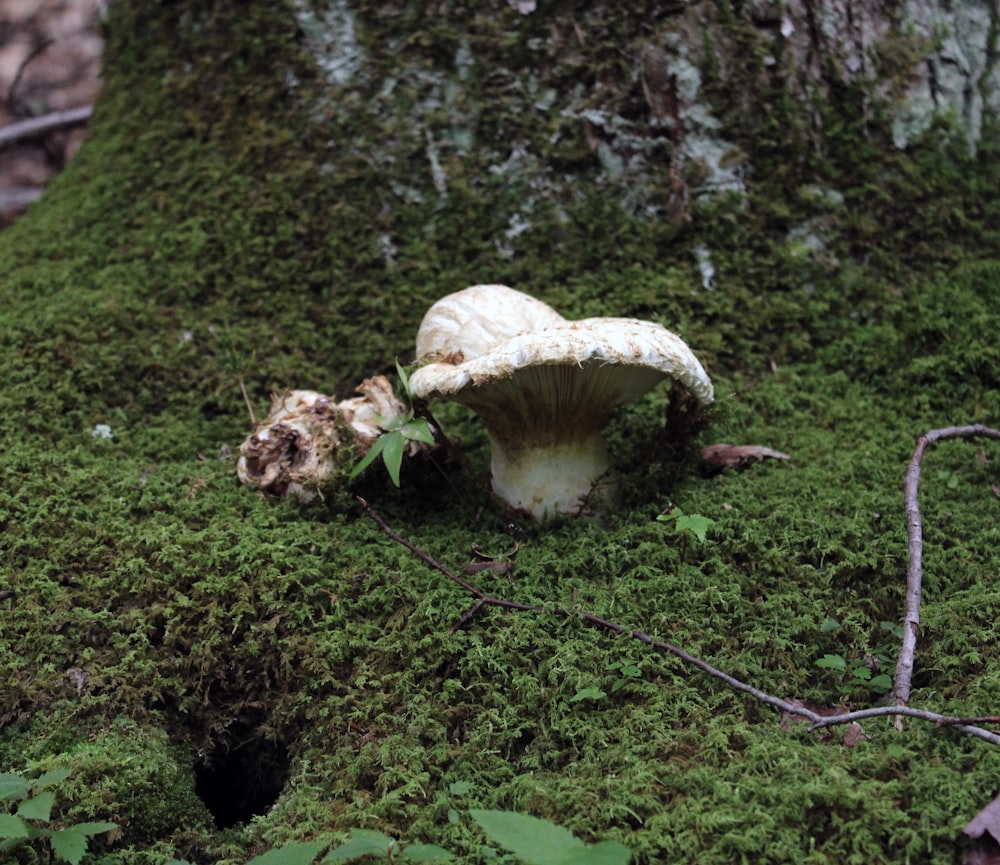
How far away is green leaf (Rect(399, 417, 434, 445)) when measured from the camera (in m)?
2.71

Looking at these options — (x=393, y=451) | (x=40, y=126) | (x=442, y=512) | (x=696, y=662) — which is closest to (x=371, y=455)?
(x=393, y=451)

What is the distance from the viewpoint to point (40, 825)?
6.26ft

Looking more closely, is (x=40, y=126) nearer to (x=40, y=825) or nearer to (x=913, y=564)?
(x=40, y=825)

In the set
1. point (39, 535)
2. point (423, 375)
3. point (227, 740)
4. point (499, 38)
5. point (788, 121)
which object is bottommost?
point (227, 740)

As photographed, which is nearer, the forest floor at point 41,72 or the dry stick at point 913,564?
the dry stick at point 913,564

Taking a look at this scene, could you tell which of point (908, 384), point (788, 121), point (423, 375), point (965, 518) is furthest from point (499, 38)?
point (965, 518)

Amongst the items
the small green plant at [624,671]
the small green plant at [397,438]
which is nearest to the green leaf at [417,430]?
the small green plant at [397,438]

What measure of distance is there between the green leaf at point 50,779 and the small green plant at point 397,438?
1.12 metres

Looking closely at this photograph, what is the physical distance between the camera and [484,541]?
112 inches

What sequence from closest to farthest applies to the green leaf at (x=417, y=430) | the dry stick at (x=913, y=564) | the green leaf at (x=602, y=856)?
1. the green leaf at (x=602, y=856)
2. the dry stick at (x=913, y=564)
3. the green leaf at (x=417, y=430)

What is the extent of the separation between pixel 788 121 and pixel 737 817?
2.99 m

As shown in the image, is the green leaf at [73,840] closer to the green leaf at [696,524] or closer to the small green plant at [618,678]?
the small green plant at [618,678]

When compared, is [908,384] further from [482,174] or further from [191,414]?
[191,414]

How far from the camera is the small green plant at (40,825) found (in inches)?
67.7
